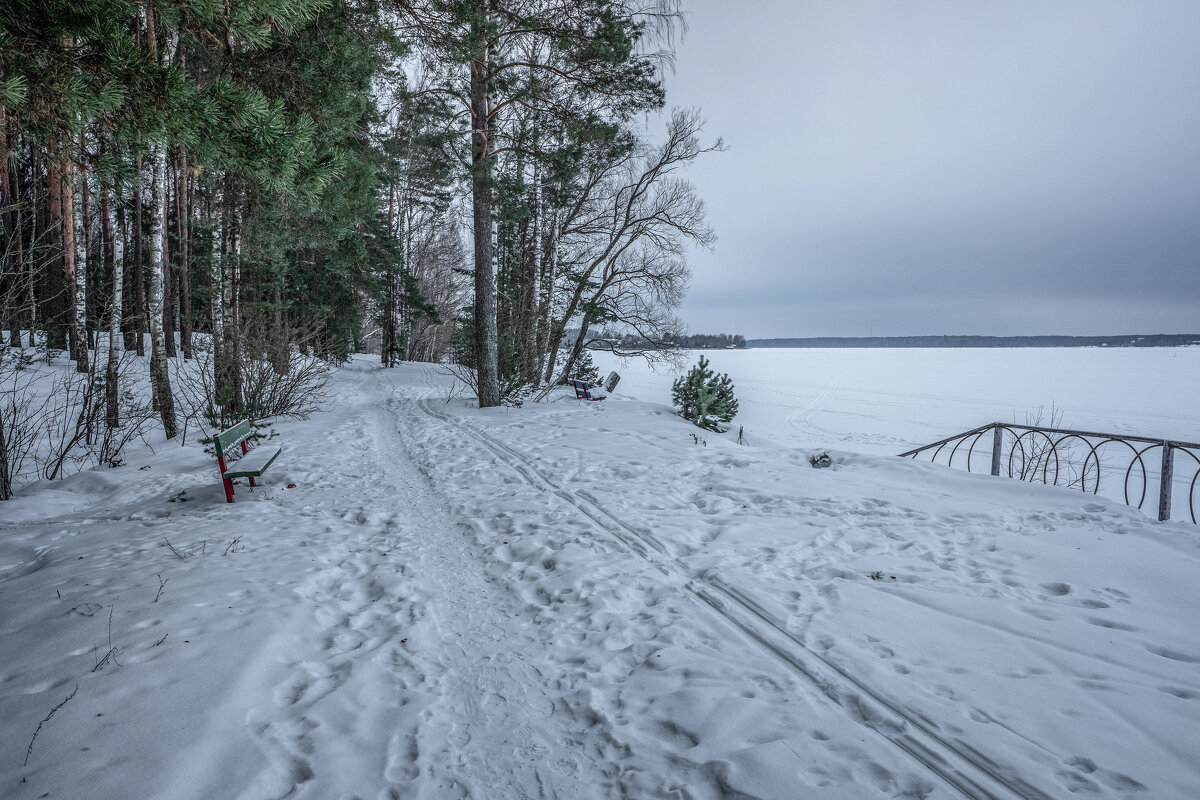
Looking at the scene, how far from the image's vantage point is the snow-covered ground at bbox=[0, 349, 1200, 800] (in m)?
2.18

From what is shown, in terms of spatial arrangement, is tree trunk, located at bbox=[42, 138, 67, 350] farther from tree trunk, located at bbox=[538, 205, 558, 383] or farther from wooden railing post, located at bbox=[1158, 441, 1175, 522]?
wooden railing post, located at bbox=[1158, 441, 1175, 522]

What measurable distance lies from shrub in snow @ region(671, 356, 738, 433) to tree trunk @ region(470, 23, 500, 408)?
15.7 ft

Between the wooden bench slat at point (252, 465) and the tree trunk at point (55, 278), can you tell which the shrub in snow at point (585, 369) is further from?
the tree trunk at point (55, 278)

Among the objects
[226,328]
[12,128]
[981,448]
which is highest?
[12,128]

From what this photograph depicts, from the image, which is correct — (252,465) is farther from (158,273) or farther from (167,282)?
(167,282)

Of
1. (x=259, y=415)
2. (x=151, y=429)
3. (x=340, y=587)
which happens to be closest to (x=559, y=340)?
(x=259, y=415)

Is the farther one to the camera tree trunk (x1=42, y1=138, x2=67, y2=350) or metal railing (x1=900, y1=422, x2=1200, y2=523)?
tree trunk (x1=42, y1=138, x2=67, y2=350)

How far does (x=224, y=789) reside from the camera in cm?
200

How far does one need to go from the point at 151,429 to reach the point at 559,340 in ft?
35.6

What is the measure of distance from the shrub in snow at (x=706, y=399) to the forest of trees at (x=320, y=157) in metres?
4.09

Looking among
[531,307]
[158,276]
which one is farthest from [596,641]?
[531,307]

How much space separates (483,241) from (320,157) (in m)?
8.52

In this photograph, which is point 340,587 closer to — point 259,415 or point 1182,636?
point 1182,636

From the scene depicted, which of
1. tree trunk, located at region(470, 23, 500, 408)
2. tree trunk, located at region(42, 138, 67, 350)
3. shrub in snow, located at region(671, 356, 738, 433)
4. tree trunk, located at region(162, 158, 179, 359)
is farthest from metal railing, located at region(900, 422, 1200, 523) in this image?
tree trunk, located at region(42, 138, 67, 350)
